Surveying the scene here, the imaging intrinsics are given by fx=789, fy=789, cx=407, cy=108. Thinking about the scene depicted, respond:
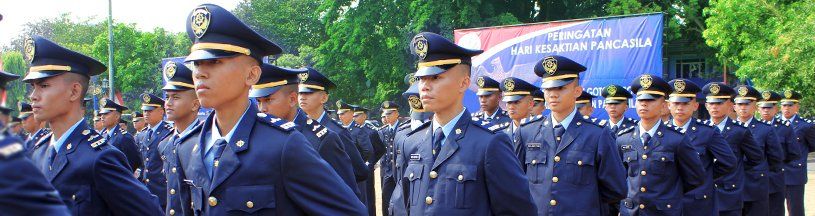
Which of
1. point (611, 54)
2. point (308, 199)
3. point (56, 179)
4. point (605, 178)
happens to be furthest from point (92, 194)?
point (611, 54)

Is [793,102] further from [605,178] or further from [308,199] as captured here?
[308,199]

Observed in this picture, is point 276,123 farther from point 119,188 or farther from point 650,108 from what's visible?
point 650,108

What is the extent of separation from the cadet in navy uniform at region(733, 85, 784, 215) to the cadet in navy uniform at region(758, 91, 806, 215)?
0.66ft

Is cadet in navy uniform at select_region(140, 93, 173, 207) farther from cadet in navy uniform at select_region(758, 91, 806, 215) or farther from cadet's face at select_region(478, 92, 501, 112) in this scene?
cadet in navy uniform at select_region(758, 91, 806, 215)

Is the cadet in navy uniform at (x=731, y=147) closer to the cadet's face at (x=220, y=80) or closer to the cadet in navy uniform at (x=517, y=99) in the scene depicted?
the cadet in navy uniform at (x=517, y=99)

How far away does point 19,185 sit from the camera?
1.77 meters

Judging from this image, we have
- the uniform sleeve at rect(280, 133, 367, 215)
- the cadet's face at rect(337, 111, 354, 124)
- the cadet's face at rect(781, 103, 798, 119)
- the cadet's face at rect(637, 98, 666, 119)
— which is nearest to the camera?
the uniform sleeve at rect(280, 133, 367, 215)

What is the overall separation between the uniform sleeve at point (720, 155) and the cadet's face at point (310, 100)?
4.09 m

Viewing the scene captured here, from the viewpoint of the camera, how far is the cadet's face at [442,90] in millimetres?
4609

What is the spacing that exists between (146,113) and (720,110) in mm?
7469

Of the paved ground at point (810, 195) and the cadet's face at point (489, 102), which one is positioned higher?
the cadet's face at point (489, 102)

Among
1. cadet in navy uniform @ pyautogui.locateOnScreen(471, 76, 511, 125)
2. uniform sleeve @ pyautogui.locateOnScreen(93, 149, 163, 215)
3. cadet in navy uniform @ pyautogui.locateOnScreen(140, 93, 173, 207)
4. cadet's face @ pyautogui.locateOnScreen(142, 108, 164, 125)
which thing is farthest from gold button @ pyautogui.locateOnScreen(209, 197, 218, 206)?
cadet's face @ pyautogui.locateOnScreen(142, 108, 164, 125)

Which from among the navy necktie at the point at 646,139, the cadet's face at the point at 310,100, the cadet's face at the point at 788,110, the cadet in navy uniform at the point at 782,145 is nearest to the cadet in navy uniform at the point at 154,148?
the cadet's face at the point at 310,100

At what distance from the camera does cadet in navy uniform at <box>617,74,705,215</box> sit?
7312mm
